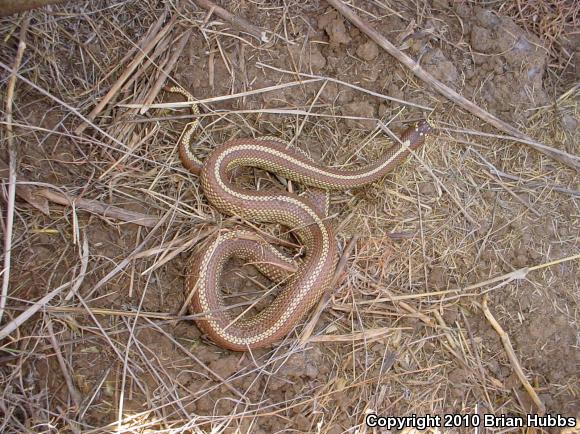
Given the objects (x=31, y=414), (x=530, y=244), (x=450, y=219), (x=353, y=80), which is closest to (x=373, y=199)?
(x=450, y=219)

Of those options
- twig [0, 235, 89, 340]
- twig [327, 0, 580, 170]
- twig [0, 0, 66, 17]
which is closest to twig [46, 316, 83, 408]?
twig [0, 235, 89, 340]

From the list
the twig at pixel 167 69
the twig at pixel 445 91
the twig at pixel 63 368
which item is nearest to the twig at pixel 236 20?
the twig at pixel 167 69

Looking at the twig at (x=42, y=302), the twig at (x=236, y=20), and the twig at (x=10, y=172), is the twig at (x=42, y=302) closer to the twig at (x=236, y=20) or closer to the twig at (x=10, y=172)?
the twig at (x=10, y=172)

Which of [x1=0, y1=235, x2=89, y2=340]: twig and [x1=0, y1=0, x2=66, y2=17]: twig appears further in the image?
[x1=0, y1=235, x2=89, y2=340]: twig

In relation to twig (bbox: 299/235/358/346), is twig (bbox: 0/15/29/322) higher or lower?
higher

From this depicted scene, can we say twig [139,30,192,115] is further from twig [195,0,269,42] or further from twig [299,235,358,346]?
twig [299,235,358,346]

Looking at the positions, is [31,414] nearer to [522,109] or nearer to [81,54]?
[81,54]
